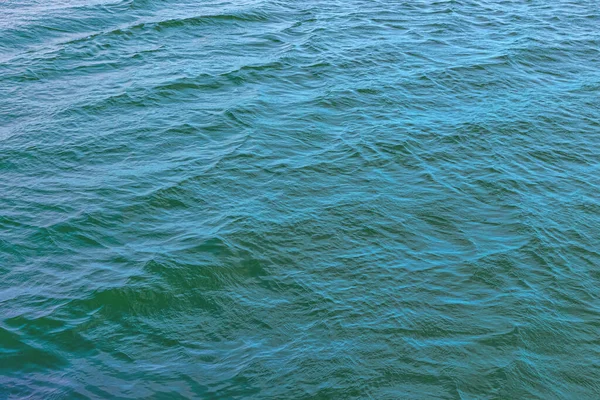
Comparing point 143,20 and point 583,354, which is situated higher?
point 143,20

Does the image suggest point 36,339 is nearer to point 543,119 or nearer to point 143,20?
point 543,119

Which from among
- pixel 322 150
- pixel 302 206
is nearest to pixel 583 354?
pixel 302 206

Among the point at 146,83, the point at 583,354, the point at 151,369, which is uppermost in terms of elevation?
the point at 146,83

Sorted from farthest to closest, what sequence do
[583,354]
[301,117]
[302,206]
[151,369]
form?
[301,117]
[302,206]
[583,354]
[151,369]

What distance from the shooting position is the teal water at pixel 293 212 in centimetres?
1277

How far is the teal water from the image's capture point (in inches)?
503

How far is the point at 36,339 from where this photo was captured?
42.4 feet

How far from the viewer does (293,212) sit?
17125mm

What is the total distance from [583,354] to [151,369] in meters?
8.53

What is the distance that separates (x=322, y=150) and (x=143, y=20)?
1274 centimetres

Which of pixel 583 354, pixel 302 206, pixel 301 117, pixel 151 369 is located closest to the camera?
pixel 151 369

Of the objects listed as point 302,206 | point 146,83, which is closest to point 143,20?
point 146,83

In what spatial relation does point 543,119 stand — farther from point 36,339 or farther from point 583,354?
point 36,339

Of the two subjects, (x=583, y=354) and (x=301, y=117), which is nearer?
(x=583, y=354)
